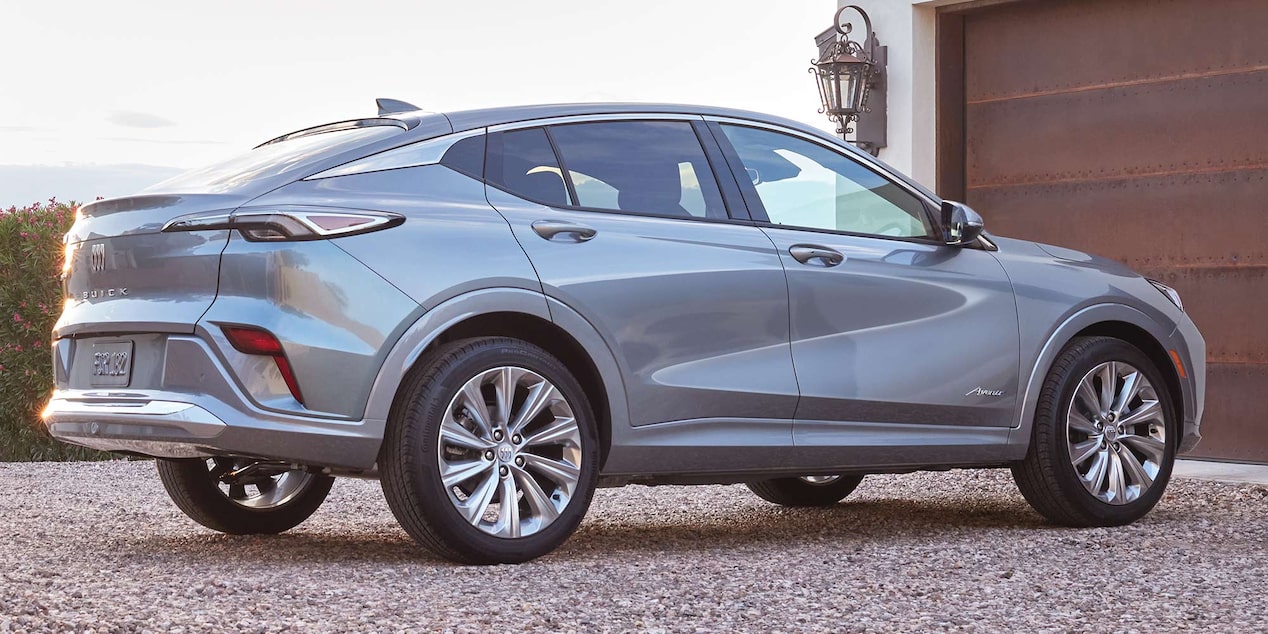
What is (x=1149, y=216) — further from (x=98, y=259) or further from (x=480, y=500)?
(x=98, y=259)

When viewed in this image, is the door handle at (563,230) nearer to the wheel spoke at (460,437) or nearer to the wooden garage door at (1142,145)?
the wheel spoke at (460,437)

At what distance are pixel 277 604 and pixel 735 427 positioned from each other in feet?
5.84

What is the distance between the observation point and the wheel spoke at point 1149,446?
636cm

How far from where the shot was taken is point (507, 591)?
14.5ft

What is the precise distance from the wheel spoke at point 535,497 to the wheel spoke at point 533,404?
0.49 ft

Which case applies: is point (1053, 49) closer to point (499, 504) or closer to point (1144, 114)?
point (1144, 114)

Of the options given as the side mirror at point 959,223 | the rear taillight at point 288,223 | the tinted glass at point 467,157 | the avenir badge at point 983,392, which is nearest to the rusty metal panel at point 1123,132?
the side mirror at point 959,223

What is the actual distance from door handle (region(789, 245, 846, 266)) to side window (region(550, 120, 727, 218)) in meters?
0.30

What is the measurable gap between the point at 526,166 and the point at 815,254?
1.14 metres

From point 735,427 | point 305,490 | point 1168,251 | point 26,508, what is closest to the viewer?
point 735,427

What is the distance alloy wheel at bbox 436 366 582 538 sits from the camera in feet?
15.7

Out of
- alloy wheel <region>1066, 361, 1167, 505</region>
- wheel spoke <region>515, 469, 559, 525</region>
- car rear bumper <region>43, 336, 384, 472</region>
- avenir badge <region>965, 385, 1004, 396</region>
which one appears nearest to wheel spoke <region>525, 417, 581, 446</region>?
wheel spoke <region>515, 469, 559, 525</region>

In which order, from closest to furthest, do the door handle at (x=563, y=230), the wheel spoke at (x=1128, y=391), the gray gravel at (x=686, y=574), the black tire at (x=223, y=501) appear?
the gray gravel at (x=686, y=574)
the door handle at (x=563, y=230)
the black tire at (x=223, y=501)
the wheel spoke at (x=1128, y=391)

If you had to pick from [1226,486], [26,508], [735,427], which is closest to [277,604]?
[735,427]
